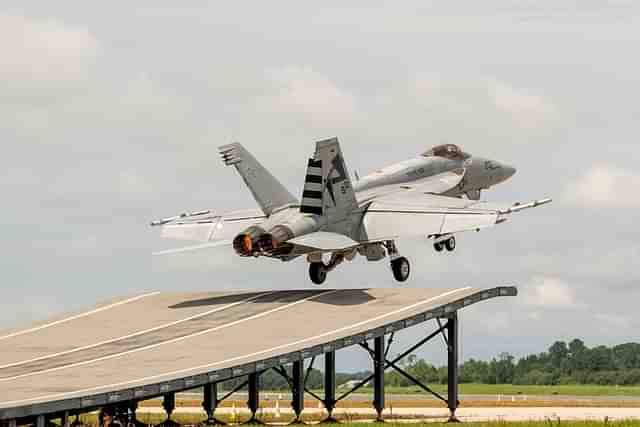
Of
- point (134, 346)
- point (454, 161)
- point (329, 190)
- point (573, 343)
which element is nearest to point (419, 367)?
point (573, 343)

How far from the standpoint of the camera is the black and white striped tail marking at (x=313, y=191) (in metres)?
54.8

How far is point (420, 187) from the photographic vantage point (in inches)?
2448

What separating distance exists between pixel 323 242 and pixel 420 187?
950 centimetres

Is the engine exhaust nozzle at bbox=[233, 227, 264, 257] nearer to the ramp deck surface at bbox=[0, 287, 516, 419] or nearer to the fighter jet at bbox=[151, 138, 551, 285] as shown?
the fighter jet at bbox=[151, 138, 551, 285]

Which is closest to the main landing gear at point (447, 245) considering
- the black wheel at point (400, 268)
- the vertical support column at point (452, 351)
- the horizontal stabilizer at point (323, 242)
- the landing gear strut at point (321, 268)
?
the black wheel at point (400, 268)

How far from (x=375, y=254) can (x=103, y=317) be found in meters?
11.8

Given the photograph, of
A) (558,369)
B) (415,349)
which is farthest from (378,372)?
(558,369)

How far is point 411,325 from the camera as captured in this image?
47.7m

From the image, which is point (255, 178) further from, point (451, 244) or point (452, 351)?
point (452, 351)

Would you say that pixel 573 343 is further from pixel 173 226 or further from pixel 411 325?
pixel 411 325

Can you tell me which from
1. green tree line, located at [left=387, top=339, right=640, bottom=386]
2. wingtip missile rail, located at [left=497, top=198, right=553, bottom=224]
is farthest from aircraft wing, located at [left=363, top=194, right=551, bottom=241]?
green tree line, located at [left=387, top=339, right=640, bottom=386]

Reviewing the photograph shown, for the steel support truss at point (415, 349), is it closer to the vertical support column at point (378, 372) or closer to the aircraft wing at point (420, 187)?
the vertical support column at point (378, 372)

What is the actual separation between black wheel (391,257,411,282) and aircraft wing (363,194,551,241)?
2.09 m

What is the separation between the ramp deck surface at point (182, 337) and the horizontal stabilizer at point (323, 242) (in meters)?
2.12
